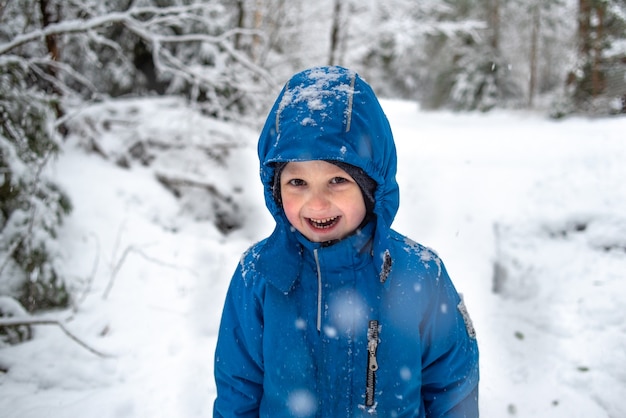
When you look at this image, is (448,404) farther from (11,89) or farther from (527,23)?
(527,23)

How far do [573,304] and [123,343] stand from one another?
381cm

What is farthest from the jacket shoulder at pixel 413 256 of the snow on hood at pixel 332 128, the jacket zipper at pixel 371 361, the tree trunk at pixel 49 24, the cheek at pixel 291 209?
the tree trunk at pixel 49 24

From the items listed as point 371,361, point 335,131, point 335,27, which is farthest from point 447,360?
point 335,27

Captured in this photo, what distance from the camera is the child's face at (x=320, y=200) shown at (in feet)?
4.66

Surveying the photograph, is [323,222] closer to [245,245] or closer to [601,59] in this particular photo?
[245,245]

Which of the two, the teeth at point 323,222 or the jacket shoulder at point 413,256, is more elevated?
the teeth at point 323,222

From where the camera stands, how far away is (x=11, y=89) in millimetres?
3635

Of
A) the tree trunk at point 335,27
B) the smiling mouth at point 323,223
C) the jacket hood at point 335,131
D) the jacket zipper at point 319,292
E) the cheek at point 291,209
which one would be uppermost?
the tree trunk at point 335,27

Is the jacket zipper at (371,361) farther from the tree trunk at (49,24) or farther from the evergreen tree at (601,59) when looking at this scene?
the evergreen tree at (601,59)

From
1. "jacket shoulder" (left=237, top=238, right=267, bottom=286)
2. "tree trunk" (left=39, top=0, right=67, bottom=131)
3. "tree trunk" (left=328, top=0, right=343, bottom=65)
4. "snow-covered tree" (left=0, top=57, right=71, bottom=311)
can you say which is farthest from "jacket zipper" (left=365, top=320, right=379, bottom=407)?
"tree trunk" (left=328, top=0, right=343, bottom=65)

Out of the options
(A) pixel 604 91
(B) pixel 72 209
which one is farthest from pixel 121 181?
(A) pixel 604 91

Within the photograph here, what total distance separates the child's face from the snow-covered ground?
1.90 metres

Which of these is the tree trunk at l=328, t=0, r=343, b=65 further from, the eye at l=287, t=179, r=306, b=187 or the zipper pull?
the zipper pull

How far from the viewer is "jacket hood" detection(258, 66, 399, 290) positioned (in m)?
1.35
